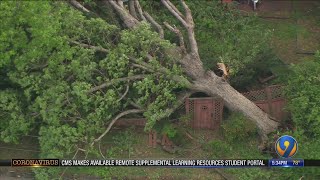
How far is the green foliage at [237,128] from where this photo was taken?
12422 mm

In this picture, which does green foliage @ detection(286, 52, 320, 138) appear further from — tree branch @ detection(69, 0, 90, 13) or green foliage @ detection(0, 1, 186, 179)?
tree branch @ detection(69, 0, 90, 13)

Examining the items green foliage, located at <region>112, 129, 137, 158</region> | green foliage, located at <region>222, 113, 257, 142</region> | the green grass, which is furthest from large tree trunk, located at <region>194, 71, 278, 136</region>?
the green grass

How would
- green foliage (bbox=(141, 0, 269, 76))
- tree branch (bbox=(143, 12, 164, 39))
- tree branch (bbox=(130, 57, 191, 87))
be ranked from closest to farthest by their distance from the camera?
1. tree branch (bbox=(130, 57, 191, 87))
2. green foliage (bbox=(141, 0, 269, 76))
3. tree branch (bbox=(143, 12, 164, 39))

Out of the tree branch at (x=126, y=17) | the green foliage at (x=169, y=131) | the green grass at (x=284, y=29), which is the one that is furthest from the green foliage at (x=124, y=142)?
the green grass at (x=284, y=29)

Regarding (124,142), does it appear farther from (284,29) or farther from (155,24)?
(284,29)

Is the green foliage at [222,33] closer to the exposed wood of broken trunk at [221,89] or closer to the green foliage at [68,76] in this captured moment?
the exposed wood of broken trunk at [221,89]

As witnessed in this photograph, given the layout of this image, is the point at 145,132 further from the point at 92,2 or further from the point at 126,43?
the point at 92,2

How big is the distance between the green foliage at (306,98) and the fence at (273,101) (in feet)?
2.66

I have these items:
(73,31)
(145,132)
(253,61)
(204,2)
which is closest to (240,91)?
(253,61)

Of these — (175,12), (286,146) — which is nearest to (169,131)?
(286,146)

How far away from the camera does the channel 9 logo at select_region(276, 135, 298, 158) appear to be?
1121 cm

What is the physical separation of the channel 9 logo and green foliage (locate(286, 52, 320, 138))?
45 cm

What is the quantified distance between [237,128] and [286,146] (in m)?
1.58

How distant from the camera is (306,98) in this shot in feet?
37.4
